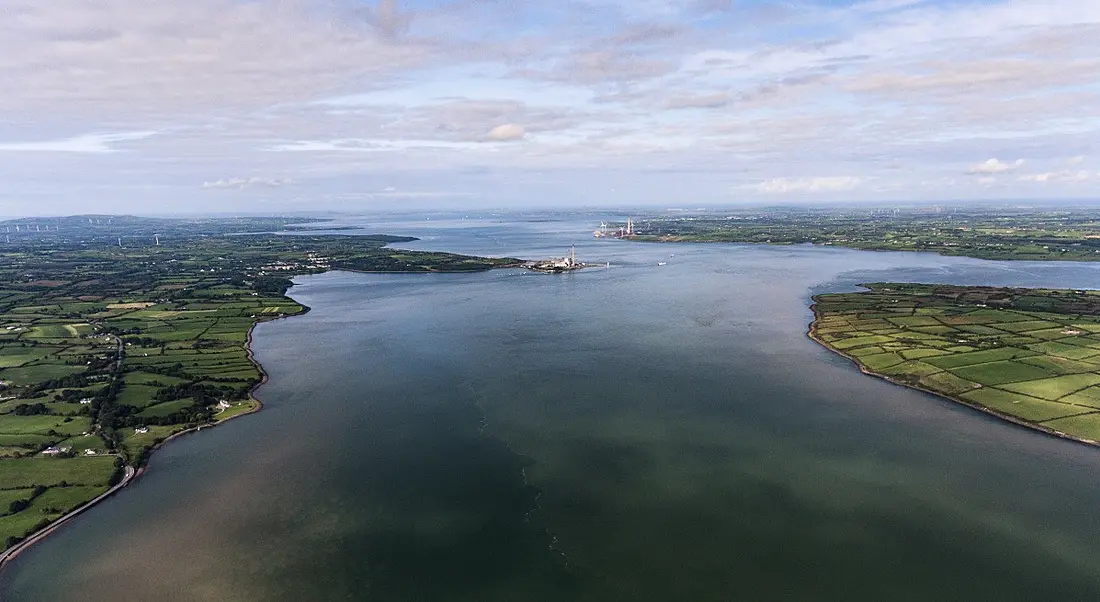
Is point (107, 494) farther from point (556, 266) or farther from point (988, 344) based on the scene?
point (556, 266)

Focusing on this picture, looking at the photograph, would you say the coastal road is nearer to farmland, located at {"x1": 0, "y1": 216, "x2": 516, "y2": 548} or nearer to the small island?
farmland, located at {"x1": 0, "y1": 216, "x2": 516, "y2": 548}

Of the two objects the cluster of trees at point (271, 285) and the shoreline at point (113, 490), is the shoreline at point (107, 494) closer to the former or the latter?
the shoreline at point (113, 490)

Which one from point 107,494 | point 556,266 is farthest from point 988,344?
point 556,266

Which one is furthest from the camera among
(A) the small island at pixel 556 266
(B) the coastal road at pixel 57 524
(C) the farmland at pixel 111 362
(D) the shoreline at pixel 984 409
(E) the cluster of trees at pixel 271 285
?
(A) the small island at pixel 556 266

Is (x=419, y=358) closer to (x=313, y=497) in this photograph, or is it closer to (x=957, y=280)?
(x=313, y=497)

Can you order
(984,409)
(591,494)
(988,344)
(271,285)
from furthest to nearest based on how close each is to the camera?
1. (271,285)
2. (988,344)
3. (984,409)
4. (591,494)

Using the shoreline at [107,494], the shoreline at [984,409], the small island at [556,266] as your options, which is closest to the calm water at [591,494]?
the shoreline at [107,494]

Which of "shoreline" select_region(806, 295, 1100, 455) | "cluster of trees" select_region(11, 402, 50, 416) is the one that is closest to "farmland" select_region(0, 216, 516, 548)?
"cluster of trees" select_region(11, 402, 50, 416)
